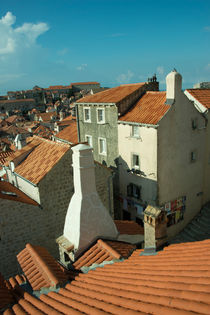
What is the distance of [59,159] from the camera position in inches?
622

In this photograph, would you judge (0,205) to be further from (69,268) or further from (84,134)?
(84,134)

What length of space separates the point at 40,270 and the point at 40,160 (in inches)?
377

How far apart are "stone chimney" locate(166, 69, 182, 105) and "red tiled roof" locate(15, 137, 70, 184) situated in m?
8.78

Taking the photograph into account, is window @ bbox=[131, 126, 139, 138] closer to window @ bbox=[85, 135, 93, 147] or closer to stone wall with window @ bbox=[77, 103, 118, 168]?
stone wall with window @ bbox=[77, 103, 118, 168]

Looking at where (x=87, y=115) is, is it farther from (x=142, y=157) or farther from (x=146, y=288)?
(x=146, y=288)

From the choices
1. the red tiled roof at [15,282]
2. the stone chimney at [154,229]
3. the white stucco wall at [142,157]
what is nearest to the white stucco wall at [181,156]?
the white stucco wall at [142,157]

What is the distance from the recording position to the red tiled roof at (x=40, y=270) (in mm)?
7866

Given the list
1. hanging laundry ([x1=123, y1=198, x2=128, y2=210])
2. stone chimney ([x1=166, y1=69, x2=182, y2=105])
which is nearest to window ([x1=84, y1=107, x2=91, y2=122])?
hanging laundry ([x1=123, y1=198, x2=128, y2=210])

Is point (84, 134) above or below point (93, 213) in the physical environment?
above

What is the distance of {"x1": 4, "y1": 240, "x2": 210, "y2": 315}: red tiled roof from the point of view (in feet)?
14.9

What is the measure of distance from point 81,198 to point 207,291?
20.4 ft

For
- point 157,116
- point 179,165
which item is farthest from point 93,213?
point 179,165

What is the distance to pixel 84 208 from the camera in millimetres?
10156

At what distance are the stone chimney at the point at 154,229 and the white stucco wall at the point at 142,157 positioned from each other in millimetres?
10821
